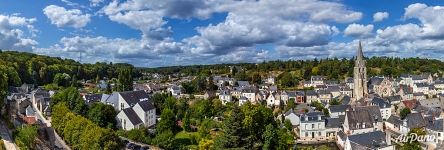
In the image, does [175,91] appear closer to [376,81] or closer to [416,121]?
[376,81]

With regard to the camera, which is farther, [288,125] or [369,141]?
[288,125]

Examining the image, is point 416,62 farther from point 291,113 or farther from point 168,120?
point 168,120

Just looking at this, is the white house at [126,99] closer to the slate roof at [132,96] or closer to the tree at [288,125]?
the slate roof at [132,96]

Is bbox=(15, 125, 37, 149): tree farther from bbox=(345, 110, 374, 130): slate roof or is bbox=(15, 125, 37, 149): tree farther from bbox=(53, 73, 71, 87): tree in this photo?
bbox=(53, 73, 71, 87): tree

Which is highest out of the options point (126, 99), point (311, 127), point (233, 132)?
point (233, 132)

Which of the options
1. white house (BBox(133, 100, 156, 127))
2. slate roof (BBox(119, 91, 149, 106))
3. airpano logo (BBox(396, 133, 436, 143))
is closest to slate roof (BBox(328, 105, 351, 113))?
airpano logo (BBox(396, 133, 436, 143))

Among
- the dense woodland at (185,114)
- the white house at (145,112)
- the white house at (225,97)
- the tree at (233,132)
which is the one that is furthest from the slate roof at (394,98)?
the tree at (233,132)

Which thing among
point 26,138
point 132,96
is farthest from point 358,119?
point 26,138

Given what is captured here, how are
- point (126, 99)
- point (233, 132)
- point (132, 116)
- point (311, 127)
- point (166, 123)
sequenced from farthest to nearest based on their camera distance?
point (126, 99), point (132, 116), point (311, 127), point (166, 123), point (233, 132)
